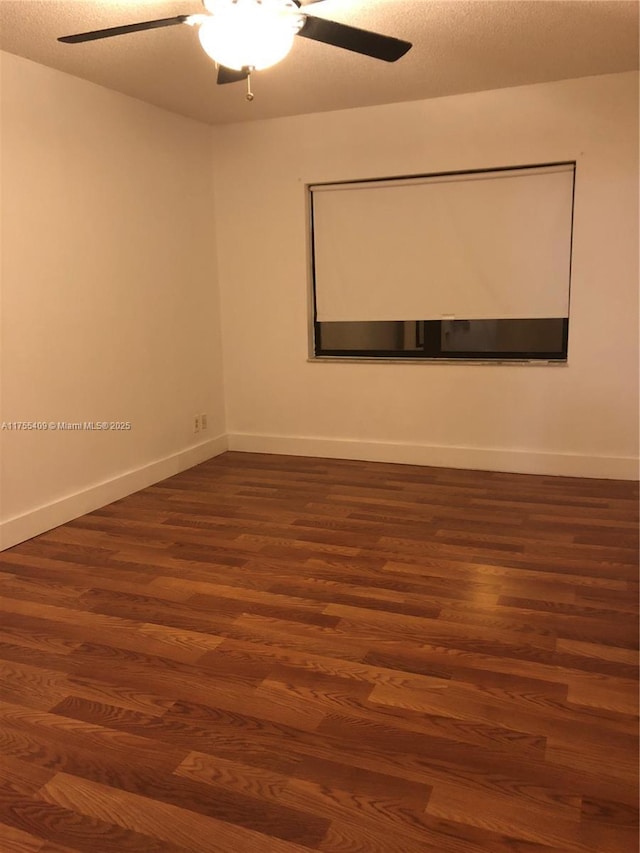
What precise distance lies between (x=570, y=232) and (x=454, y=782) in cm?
359

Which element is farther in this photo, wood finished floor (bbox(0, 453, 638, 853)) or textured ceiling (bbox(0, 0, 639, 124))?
textured ceiling (bbox(0, 0, 639, 124))

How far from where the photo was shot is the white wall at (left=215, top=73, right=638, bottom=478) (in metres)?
4.26

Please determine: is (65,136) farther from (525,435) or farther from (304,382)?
(525,435)

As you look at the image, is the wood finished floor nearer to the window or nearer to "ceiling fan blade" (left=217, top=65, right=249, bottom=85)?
the window

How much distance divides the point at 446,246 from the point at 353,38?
90.7 inches

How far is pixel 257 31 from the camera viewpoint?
95.3 inches

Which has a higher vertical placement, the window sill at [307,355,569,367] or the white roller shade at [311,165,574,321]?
the white roller shade at [311,165,574,321]

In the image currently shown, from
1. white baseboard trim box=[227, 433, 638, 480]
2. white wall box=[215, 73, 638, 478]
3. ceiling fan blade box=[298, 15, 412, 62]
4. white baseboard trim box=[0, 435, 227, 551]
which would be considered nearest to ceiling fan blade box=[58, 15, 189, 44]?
ceiling fan blade box=[298, 15, 412, 62]

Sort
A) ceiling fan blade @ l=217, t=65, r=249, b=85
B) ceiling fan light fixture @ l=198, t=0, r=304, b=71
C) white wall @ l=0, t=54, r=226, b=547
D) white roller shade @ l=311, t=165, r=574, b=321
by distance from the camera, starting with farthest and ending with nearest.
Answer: white roller shade @ l=311, t=165, r=574, b=321, white wall @ l=0, t=54, r=226, b=547, ceiling fan blade @ l=217, t=65, r=249, b=85, ceiling fan light fixture @ l=198, t=0, r=304, b=71

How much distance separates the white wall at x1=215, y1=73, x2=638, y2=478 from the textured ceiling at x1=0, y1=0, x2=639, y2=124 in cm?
20

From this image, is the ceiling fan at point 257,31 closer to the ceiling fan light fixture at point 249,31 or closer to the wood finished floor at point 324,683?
the ceiling fan light fixture at point 249,31

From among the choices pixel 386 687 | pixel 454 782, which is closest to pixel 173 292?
pixel 386 687

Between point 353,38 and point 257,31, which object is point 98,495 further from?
point 353,38

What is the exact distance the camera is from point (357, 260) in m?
4.94
